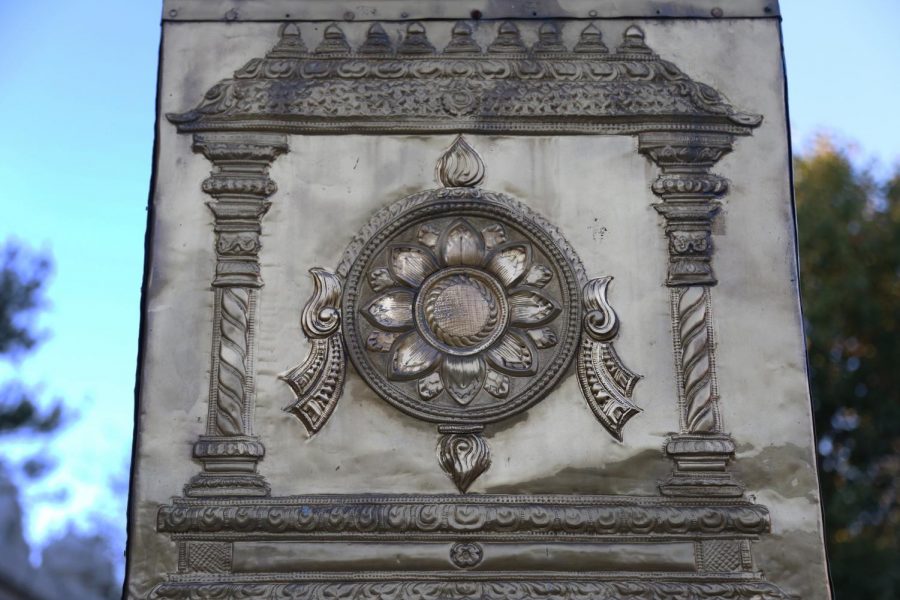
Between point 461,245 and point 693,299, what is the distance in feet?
5.99

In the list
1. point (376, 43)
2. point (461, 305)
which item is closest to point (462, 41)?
point (376, 43)

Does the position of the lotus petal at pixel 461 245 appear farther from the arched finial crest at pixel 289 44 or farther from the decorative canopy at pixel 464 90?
the arched finial crest at pixel 289 44

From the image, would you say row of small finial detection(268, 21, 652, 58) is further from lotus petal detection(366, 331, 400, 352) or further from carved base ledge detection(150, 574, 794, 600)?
carved base ledge detection(150, 574, 794, 600)

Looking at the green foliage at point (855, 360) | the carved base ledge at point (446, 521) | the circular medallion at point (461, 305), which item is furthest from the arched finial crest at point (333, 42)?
the green foliage at point (855, 360)

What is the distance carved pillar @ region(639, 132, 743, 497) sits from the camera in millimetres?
8930

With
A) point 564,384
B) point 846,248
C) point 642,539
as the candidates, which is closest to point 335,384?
point 564,384

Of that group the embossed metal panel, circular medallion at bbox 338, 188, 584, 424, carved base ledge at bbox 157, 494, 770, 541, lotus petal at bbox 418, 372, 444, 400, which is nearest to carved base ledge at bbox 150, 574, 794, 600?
the embossed metal panel

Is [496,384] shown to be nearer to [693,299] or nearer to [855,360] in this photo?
[693,299]

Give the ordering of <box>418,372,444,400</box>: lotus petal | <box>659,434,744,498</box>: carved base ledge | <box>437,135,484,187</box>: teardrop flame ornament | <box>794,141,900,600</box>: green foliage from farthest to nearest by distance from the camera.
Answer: <box>794,141,900,600</box>: green foliage < <box>437,135,484,187</box>: teardrop flame ornament < <box>418,372,444,400</box>: lotus petal < <box>659,434,744,498</box>: carved base ledge

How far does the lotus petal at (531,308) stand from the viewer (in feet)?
30.9

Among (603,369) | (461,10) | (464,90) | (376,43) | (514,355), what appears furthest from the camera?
(461,10)

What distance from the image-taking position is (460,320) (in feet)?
30.9

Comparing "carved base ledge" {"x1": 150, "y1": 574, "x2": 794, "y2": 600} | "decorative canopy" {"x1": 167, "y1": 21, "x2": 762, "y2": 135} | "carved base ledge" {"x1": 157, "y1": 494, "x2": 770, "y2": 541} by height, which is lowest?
"carved base ledge" {"x1": 150, "y1": 574, "x2": 794, "y2": 600}

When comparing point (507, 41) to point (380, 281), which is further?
point (507, 41)
